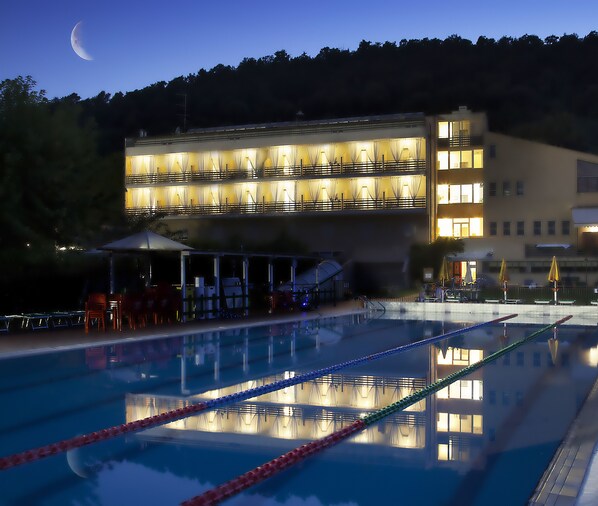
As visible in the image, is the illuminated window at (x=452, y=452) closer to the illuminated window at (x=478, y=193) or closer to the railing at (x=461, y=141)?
the illuminated window at (x=478, y=193)

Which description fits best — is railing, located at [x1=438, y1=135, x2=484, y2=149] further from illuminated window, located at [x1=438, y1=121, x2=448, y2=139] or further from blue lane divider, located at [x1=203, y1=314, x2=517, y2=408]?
blue lane divider, located at [x1=203, y1=314, x2=517, y2=408]

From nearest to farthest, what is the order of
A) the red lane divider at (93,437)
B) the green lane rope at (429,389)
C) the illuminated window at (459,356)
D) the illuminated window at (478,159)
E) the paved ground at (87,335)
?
the red lane divider at (93,437) → the green lane rope at (429,389) → the illuminated window at (459,356) → the paved ground at (87,335) → the illuminated window at (478,159)

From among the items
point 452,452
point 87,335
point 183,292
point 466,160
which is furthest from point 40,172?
point 466,160

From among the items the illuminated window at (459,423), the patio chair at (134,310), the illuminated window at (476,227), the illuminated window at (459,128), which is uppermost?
the illuminated window at (459,128)

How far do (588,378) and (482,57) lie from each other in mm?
68126

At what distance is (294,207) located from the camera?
139 ft

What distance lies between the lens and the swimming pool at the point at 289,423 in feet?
19.2

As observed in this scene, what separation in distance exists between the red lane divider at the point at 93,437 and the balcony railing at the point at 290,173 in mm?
32748

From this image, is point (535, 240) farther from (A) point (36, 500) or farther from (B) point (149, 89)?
(B) point (149, 89)

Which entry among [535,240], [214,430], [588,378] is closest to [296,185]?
[535,240]

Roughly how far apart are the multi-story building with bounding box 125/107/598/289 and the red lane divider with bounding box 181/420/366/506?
3234cm

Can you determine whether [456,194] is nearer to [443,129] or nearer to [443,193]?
[443,193]

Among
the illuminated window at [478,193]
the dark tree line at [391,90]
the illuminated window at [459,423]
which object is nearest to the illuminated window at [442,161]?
the illuminated window at [478,193]

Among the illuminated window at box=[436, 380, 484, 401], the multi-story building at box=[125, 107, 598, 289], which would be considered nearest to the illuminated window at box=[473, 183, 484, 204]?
the multi-story building at box=[125, 107, 598, 289]
